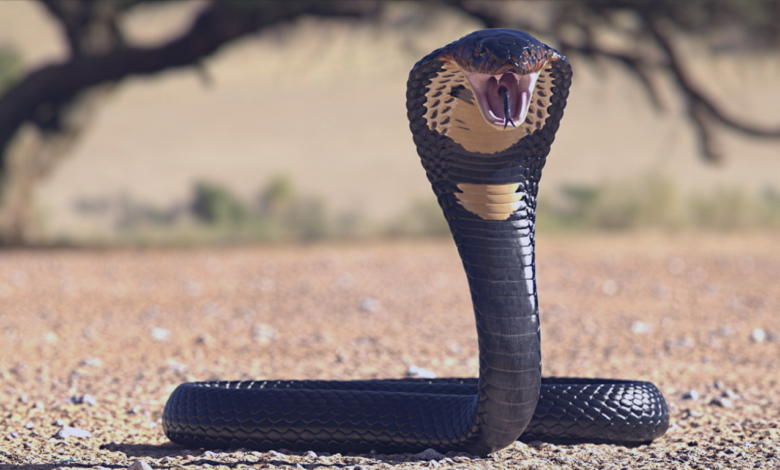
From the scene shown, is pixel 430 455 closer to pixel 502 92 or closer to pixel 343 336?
pixel 502 92

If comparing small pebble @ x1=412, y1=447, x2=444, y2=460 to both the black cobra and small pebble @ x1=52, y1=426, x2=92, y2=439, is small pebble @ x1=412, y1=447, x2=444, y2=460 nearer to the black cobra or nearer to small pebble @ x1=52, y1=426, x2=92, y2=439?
the black cobra

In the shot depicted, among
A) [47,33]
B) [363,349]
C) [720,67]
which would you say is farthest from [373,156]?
[363,349]

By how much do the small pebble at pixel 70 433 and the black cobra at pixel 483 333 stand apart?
385 millimetres

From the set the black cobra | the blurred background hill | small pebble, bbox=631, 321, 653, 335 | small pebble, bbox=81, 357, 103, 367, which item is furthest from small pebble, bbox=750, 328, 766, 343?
the blurred background hill

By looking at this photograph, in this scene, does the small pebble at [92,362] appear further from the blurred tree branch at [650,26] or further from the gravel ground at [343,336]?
the blurred tree branch at [650,26]

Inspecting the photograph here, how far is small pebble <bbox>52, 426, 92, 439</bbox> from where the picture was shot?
13.4 ft

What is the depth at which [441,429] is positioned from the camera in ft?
12.2

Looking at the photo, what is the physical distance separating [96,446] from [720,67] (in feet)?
49.0

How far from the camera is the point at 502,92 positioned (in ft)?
9.80

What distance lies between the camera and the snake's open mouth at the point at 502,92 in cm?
295

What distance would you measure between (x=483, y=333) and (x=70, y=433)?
194 centimetres

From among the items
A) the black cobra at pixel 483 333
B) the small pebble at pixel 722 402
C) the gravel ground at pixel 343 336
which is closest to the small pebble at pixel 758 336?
the gravel ground at pixel 343 336

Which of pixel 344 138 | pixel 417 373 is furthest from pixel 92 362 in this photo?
pixel 344 138

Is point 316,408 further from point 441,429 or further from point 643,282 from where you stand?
point 643,282
